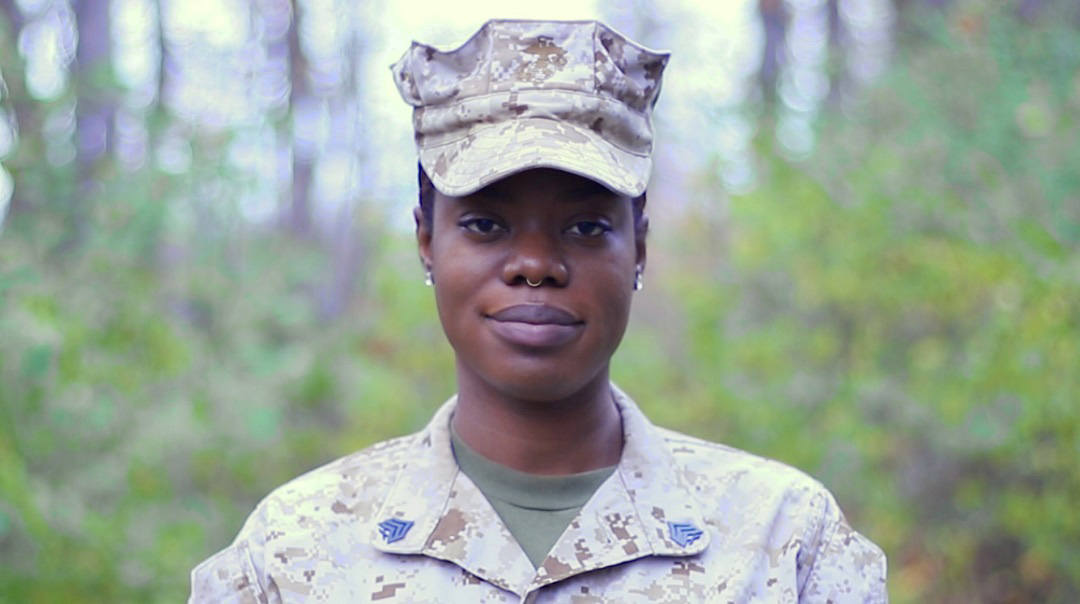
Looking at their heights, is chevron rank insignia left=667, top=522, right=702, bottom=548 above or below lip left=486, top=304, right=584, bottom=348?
below

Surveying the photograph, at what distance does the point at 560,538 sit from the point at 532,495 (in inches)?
5.1

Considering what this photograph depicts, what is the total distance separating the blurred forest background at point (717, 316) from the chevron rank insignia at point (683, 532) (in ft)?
7.53

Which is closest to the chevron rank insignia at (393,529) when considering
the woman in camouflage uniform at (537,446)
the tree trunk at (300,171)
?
the woman in camouflage uniform at (537,446)

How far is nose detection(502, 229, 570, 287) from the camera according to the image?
6.37 feet

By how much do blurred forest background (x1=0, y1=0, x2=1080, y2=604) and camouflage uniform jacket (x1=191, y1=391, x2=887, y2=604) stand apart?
1.82m

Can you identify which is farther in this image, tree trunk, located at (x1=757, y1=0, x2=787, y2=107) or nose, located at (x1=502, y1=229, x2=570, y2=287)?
tree trunk, located at (x1=757, y1=0, x2=787, y2=107)

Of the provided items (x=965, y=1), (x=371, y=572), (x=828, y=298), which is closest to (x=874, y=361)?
(x=828, y=298)

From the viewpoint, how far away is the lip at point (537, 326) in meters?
1.94

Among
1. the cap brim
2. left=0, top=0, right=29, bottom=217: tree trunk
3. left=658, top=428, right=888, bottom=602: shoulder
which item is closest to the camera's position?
the cap brim

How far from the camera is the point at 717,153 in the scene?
6652 mm

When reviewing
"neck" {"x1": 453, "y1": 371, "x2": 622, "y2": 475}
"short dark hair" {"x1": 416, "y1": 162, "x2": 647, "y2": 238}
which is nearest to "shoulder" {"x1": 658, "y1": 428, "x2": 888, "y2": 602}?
"neck" {"x1": 453, "y1": 371, "x2": 622, "y2": 475}

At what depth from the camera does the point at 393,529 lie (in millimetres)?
2068

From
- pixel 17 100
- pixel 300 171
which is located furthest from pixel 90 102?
pixel 300 171

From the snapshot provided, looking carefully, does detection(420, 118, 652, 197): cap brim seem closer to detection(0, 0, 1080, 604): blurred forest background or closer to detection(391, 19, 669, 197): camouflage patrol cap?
detection(391, 19, 669, 197): camouflage patrol cap
